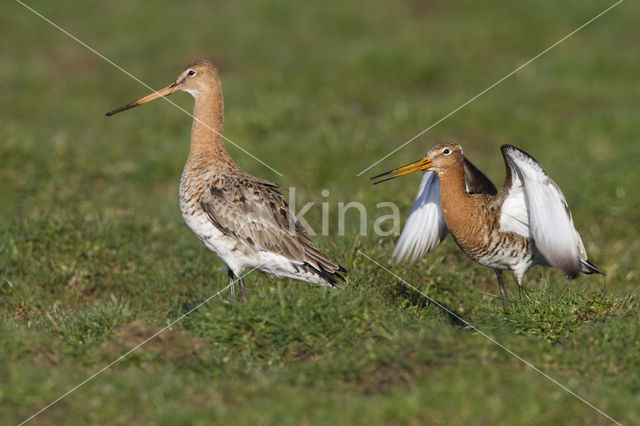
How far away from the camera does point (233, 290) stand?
23.1 feet

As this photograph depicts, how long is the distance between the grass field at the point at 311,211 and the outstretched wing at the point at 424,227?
25cm

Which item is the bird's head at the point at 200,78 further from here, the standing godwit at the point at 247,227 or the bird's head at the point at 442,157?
the bird's head at the point at 442,157

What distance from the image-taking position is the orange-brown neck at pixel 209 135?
7.57 meters

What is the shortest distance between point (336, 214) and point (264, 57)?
781 cm

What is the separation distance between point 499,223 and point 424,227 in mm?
831

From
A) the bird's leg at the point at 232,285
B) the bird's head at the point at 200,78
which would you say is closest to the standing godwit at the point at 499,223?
the bird's leg at the point at 232,285

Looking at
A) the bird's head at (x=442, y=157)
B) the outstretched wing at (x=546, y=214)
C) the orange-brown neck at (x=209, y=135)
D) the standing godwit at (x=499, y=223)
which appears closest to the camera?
the outstretched wing at (x=546, y=214)

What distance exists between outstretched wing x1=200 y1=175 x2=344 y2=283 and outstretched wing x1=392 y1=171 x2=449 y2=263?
0.92m

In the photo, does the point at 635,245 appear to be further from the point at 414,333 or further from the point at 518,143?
the point at 414,333

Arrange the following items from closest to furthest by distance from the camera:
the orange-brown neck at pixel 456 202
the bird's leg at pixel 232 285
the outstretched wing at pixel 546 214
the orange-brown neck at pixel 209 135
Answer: the outstretched wing at pixel 546 214, the bird's leg at pixel 232 285, the orange-brown neck at pixel 456 202, the orange-brown neck at pixel 209 135

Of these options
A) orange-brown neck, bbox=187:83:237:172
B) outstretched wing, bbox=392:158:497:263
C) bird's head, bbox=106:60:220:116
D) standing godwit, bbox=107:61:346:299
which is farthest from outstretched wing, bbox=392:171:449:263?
bird's head, bbox=106:60:220:116

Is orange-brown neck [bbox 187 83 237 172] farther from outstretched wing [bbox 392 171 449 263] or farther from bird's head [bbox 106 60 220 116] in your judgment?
outstretched wing [bbox 392 171 449 263]

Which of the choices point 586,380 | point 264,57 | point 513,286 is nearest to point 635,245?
point 513,286

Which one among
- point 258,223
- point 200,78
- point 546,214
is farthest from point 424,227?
point 200,78
